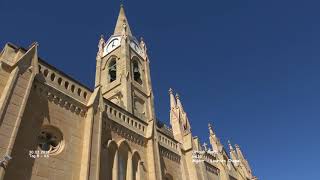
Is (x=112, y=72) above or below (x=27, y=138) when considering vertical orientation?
above

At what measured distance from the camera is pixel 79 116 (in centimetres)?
1725

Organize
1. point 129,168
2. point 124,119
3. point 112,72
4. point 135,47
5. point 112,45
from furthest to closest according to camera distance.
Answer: point 135,47
point 112,45
point 112,72
point 124,119
point 129,168

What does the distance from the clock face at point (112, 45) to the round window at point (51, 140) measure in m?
22.2

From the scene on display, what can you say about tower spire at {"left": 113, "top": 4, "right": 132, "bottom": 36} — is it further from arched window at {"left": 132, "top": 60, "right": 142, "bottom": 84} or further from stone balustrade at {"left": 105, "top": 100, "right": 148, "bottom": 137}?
stone balustrade at {"left": 105, "top": 100, "right": 148, "bottom": 137}

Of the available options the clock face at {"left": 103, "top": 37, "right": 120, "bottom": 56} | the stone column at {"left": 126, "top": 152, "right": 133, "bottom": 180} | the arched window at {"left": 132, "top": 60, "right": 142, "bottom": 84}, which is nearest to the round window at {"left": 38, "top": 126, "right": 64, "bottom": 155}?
the stone column at {"left": 126, "top": 152, "right": 133, "bottom": 180}

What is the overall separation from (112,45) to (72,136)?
2282cm

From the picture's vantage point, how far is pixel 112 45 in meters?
37.6

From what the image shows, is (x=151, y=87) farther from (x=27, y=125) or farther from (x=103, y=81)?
(x=27, y=125)

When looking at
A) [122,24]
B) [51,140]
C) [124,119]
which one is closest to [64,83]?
[51,140]

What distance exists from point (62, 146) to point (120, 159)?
14.6 ft

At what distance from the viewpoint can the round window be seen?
15.0 meters

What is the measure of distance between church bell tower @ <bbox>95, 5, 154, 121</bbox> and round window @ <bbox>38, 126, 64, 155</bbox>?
13.0 meters

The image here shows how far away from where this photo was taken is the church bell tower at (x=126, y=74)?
3069 centimetres

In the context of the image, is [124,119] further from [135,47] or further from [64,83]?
[135,47]
